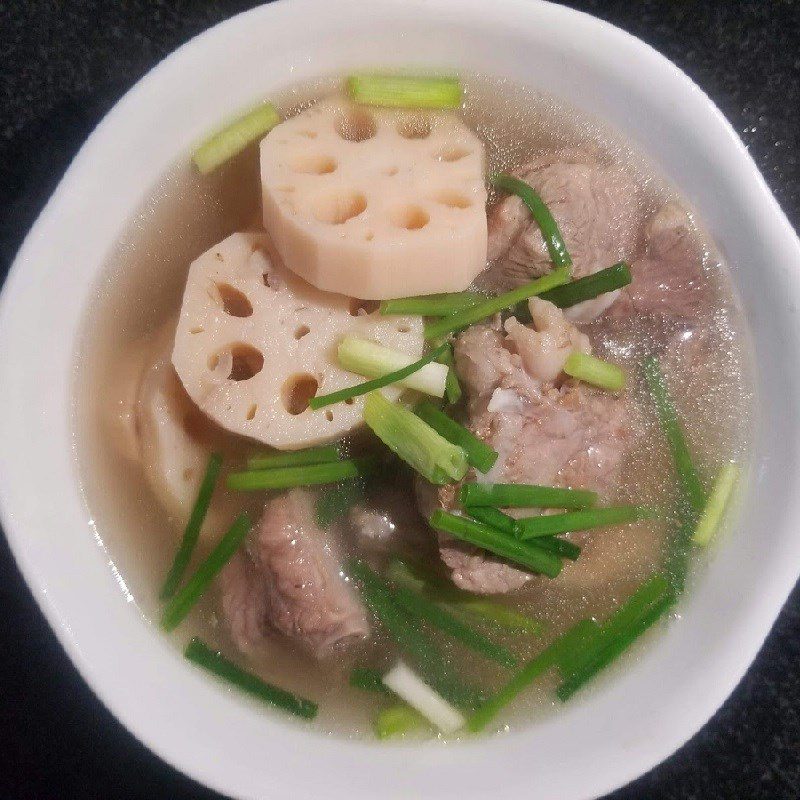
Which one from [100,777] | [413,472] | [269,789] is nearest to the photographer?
[269,789]

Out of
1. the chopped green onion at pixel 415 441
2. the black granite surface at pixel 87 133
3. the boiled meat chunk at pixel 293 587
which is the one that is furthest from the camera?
the black granite surface at pixel 87 133

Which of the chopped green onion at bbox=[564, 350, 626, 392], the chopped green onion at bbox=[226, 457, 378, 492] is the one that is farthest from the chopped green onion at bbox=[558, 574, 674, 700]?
the chopped green onion at bbox=[226, 457, 378, 492]

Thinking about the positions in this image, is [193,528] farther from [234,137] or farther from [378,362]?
[234,137]

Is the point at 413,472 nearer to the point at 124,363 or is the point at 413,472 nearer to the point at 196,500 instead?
the point at 196,500

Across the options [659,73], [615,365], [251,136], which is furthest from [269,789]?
[659,73]

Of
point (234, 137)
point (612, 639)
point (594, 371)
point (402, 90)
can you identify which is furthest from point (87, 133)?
point (612, 639)

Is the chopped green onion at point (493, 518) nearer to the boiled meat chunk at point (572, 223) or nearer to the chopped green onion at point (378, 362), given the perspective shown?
the chopped green onion at point (378, 362)

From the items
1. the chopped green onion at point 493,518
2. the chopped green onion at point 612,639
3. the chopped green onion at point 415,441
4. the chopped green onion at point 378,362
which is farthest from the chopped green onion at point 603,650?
the chopped green onion at point 378,362
